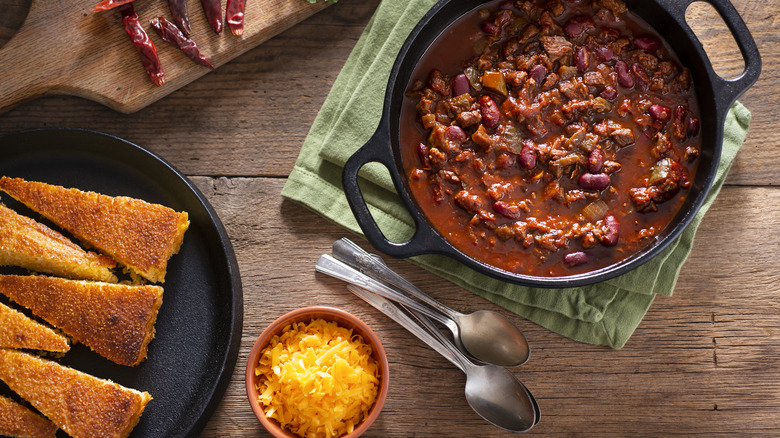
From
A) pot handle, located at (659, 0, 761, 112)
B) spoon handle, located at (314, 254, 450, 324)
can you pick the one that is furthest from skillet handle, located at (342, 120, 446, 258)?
pot handle, located at (659, 0, 761, 112)

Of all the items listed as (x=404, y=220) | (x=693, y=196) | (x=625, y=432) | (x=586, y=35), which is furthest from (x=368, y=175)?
(x=625, y=432)

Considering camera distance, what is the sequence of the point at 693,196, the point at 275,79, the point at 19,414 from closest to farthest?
the point at 693,196
the point at 19,414
the point at 275,79

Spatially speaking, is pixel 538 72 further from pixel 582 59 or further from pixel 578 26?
pixel 578 26

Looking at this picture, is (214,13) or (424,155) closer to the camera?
(424,155)

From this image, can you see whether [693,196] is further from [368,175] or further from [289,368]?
[289,368]

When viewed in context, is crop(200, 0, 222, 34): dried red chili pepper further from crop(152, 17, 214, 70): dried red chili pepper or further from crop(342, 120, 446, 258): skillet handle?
crop(342, 120, 446, 258): skillet handle

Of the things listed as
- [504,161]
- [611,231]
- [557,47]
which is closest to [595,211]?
[611,231]

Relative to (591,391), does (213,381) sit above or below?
above
